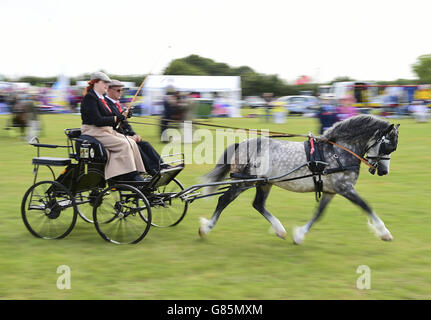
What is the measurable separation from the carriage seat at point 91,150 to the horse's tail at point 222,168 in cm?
130

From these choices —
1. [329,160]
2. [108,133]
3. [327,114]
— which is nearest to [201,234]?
[108,133]

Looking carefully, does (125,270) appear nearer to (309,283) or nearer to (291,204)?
(309,283)

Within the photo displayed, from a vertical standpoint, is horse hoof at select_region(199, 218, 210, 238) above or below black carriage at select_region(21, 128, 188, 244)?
below

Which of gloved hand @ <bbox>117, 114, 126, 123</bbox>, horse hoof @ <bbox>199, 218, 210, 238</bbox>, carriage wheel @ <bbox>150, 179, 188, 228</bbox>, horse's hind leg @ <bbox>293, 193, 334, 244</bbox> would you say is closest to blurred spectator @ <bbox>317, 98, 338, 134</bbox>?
carriage wheel @ <bbox>150, 179, 188, 228</bbox>

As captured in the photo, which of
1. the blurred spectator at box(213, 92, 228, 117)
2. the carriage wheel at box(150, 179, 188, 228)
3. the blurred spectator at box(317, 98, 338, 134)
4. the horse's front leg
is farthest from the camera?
the blurred spectator at box(213, 92, 228, 117)

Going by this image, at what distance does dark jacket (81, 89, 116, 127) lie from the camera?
5.81 metres

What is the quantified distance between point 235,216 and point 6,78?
43114mm

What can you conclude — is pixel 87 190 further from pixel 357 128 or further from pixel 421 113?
pixel 421 113

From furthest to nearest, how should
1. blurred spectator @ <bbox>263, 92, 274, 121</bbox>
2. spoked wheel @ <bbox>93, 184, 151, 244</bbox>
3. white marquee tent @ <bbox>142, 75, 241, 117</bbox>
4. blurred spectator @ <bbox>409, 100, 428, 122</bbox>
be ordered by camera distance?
1. white marquee tent @ <bbox>142, 75, 241, 117</bbox>
2. blurred spectator @ <bbox>263, 92, 274, 121</bbox>
3. blurred spectator @ <bbox>409, 100, 428, 122</bbox>
4. spoked wheel @ <bbox>93, 184, 151, 244</bbox>

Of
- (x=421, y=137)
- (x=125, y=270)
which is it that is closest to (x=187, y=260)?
(x=125, y=270)

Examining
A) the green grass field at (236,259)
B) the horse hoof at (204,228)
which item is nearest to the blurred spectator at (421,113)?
the green grass field at (236,259)

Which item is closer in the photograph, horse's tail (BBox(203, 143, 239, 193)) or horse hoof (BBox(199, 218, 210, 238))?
horse hoof (BBox(199, 218, 210, 238))

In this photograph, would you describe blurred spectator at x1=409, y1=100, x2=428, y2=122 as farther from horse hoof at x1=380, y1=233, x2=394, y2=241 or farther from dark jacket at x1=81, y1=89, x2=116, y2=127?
dark jacket at x1=81, y1=89, x2=116, y2=127

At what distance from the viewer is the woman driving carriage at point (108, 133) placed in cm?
580
